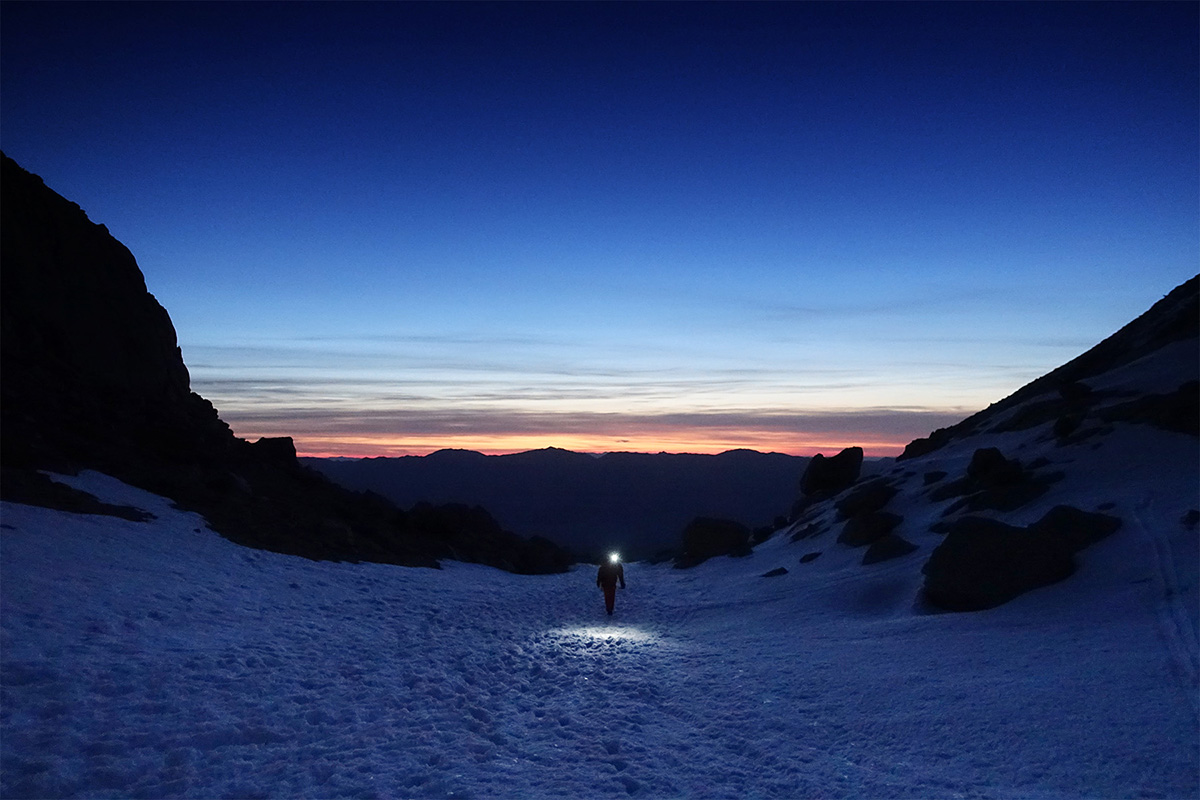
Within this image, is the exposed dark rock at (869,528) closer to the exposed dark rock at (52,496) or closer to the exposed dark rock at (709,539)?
the exposed dark rock at (709,539)

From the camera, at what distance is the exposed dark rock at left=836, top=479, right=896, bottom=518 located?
81.6 feet

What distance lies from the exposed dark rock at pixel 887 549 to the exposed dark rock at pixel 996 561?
4.34 m

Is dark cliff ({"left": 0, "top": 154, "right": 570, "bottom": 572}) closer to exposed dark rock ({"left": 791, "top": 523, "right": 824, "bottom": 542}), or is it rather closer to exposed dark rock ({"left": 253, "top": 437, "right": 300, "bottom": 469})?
exposed dark rock ({"left": 253, "top": 437, "right": 300, "bottom": 469})

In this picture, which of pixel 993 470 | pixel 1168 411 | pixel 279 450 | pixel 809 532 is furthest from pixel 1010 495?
pixel 279 450

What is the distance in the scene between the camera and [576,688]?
9891 mm

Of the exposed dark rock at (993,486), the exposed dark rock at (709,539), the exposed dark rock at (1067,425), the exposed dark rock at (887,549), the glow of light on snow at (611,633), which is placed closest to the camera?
the glow of light on snow at (611,633)

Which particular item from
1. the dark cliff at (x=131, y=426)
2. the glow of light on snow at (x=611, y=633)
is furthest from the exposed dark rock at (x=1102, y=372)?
the dark cliff at (x=131, y=426)

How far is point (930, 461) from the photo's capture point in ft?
95.2

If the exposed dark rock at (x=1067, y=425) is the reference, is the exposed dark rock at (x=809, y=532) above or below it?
below

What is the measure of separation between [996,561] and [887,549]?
5.41 m

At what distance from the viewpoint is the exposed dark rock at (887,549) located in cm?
1856

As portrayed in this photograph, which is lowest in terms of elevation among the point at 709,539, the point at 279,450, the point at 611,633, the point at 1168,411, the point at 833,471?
the point at 709,539

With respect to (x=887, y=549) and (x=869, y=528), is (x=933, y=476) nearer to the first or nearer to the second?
(x=869, y=528)

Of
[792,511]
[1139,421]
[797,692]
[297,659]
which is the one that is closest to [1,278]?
[297,659]
